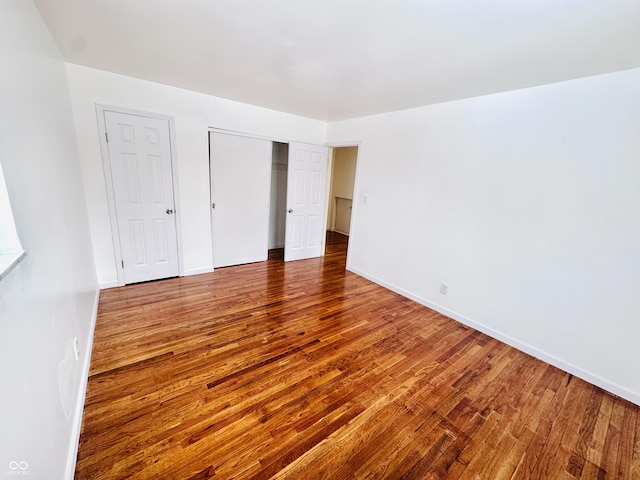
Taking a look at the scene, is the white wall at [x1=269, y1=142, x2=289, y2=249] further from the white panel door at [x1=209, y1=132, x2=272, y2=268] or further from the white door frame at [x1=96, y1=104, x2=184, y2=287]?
the white door frame at [x1=96, y1=104, x2=184, y2=287]

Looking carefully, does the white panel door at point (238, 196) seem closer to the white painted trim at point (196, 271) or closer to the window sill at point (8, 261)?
the white painted trim at point (196, 271)

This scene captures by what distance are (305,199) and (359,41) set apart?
9.22 ft

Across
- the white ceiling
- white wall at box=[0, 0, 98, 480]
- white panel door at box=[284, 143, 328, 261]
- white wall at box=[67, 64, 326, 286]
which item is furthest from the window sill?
white panel door at box=[284, 143, 328, 261]

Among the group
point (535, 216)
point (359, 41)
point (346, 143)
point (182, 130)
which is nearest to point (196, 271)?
point (182, 130)

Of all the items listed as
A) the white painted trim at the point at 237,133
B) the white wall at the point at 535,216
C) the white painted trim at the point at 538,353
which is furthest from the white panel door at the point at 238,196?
the white painted trim at the point at 538,353

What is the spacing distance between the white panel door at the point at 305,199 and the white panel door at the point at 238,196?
39 cm

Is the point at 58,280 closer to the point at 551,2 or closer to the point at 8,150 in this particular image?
the point at 8,150

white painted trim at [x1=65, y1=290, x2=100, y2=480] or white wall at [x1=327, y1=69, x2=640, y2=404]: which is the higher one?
white wall at [x1=327, y1=69, x2=640, y2=404]

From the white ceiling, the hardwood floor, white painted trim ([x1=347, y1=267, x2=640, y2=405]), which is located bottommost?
the hardwood floor

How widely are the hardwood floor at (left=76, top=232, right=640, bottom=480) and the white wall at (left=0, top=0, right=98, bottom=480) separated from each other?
1.11 feet

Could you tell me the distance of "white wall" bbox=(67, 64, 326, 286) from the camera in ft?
8.76

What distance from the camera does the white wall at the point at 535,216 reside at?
6.36 feet

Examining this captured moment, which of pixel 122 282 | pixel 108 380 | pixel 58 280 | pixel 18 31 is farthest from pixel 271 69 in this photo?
pixel 122 282

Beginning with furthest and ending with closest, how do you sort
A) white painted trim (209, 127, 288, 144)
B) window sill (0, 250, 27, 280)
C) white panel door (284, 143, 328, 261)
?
1. white panel door (284, 143, 328, 261)
2. white painted trim (209, 127, 288, 144)
3. window sill (0, 250, 27, 280)
